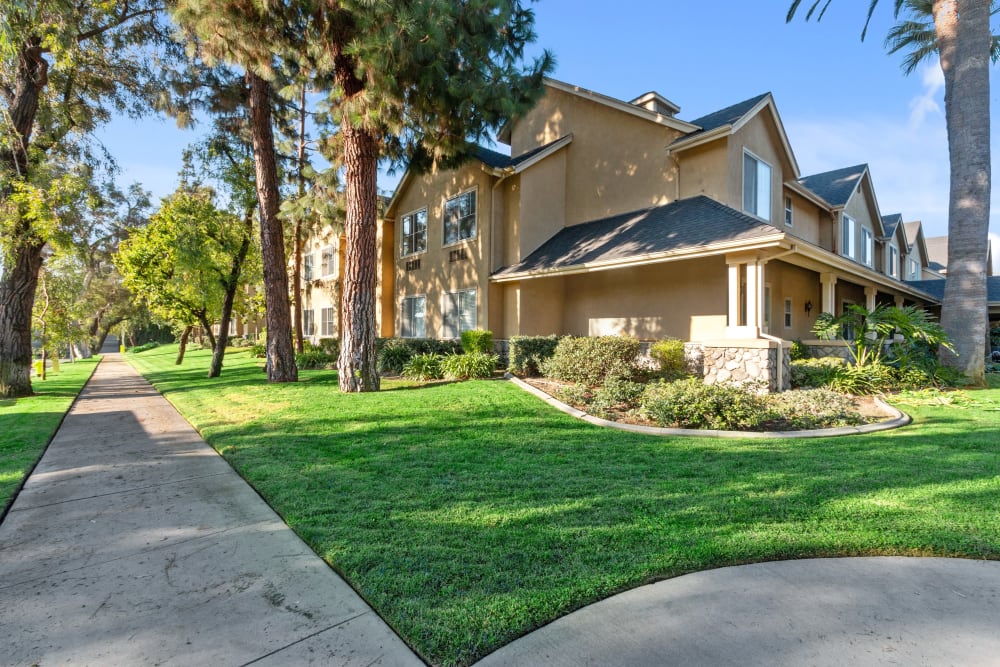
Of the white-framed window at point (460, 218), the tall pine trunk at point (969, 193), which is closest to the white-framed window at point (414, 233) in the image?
the white-framed window at point (460, 218)

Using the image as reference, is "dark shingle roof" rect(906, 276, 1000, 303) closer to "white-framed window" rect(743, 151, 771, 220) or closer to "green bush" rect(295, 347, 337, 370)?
"white-framed window" rect(743, 151, 771, 220)

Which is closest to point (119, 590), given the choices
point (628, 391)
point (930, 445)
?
point (628, 391)

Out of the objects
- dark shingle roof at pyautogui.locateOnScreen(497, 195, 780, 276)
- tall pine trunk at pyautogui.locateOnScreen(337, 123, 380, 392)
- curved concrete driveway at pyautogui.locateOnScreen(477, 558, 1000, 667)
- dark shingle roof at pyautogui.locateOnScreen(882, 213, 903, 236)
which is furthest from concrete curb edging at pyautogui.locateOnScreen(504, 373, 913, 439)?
dark shingle roof at pyautogui.locateOnScreen(882, 213, 903, 236)

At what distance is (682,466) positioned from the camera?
516cm

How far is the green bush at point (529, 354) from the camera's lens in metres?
12.1

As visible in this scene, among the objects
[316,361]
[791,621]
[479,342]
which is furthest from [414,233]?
[791,621]

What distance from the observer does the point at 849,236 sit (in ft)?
61.0

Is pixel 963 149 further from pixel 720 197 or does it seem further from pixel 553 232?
→ pixel 553 232

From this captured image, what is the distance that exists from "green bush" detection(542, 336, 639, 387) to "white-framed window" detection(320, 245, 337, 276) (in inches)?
613

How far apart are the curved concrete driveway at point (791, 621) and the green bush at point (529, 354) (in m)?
9.12

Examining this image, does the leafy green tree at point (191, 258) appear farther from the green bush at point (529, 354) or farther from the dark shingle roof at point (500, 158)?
A: the green bush at point (529, 354)

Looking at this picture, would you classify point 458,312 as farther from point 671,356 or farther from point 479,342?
point 671,356

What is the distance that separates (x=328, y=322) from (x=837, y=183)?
23312mm

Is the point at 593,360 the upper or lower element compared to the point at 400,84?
lower
